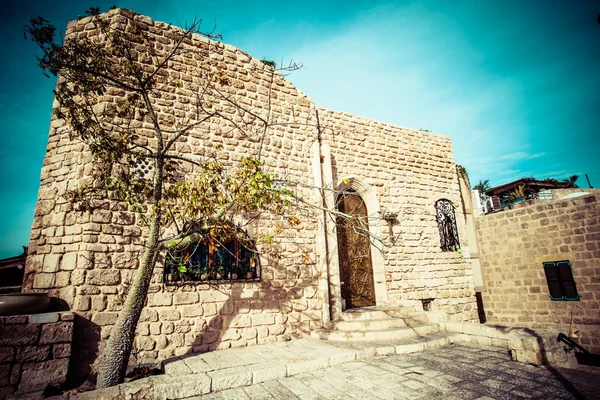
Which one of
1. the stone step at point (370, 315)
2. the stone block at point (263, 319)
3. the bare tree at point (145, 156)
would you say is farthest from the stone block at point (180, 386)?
the stone step at point (370, 315)

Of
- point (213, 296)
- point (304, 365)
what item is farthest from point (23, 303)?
point (304, 365)

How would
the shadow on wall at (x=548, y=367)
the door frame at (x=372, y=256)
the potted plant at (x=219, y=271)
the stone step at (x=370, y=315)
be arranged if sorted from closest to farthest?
the shadow on wall at (x=548, y=367) < the potted plant at (x=219, y=271) < the stone step at (x=370, y=315) < the door frame at (x=372, y=256)

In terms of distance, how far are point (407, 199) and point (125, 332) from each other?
289 inches

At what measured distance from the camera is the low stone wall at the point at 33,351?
347cm

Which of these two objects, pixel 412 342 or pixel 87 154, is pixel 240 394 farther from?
pixel 87 154

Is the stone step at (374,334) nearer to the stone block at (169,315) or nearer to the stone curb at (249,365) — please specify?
the stone curb at (249,365)

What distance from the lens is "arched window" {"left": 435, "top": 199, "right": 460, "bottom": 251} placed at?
8.38 metres

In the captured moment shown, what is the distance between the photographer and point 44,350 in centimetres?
366

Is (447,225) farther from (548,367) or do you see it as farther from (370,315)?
(548,367)

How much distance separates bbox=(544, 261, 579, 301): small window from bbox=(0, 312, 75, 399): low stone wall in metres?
11.6

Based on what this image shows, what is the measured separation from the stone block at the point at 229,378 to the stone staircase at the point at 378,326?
7.22 ft

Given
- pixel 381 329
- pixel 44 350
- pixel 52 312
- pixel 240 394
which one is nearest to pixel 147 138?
pixel 52 312

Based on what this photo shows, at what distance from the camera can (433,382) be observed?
3.28 metres

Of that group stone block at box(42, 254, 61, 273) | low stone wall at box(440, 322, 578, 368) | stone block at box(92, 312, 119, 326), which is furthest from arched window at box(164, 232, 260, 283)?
low stone wall at box(440, 322, 578, 368)
